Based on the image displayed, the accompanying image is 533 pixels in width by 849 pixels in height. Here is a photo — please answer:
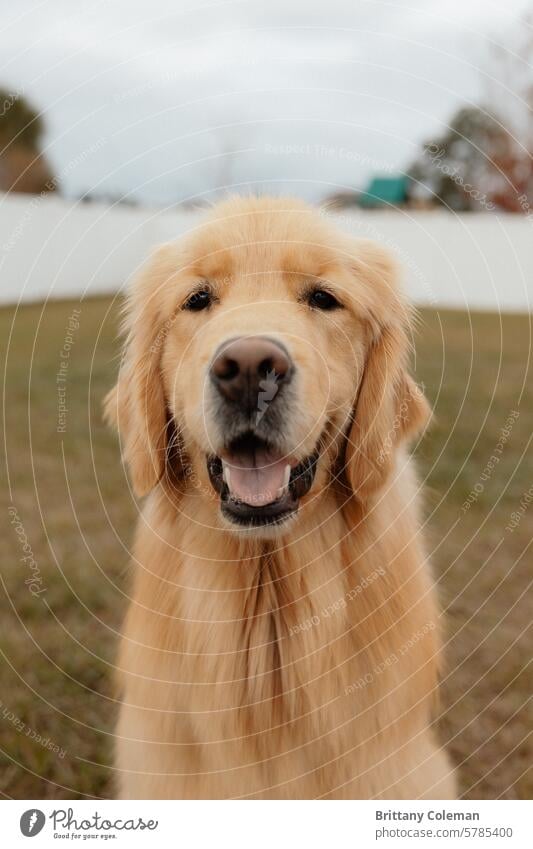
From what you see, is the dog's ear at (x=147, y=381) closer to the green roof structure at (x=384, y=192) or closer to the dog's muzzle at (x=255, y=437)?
the dog's muzzle at (x=255, y=437)

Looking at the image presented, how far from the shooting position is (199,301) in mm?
2016

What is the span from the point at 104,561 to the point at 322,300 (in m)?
2.23

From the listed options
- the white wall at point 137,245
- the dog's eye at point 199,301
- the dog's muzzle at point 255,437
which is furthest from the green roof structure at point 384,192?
the dog's muzzle at point 255,437

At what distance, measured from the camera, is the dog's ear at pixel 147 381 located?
2.13 metres

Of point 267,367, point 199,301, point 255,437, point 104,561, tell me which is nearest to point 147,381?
point 199,301

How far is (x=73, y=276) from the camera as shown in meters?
2.67

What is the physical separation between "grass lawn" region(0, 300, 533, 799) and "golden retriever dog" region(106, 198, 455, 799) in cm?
34

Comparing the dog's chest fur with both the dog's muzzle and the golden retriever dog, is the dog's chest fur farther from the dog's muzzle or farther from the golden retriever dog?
the dog's muzzle

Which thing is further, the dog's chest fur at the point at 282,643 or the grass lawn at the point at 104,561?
the grass lawn at the point at 104,561

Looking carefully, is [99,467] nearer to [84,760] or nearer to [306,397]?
[84,760]

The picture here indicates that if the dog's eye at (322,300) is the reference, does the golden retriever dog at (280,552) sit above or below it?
below

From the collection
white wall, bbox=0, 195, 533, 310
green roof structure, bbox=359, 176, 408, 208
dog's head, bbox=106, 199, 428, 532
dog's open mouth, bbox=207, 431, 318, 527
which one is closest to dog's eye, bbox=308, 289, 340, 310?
dog's head, bbox=106, 199, 428, 532

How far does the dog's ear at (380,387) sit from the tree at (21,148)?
1102 millimetres
